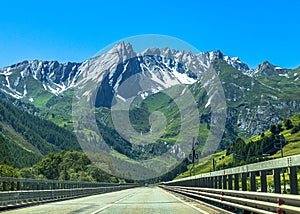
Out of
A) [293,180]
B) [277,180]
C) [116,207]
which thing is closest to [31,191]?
[116,207]

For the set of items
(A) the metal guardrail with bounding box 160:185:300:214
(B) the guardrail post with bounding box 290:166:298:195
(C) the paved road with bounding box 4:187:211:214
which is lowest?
(C) the paved road with bounding box 4:187:211:214

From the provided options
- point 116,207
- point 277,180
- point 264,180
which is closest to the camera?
point 277,180

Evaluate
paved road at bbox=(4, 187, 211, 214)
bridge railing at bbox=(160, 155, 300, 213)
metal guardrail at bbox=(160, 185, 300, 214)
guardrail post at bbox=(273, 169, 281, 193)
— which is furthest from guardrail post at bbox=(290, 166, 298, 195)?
paved road at bbox=(4, 187, 211, 214)

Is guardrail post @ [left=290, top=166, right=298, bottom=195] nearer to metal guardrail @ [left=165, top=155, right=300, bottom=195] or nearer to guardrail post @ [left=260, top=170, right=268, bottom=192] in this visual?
metal guardrail @ [left=165, top=155, right=300, bottom=195]

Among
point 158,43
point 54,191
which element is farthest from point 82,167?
point 54,191

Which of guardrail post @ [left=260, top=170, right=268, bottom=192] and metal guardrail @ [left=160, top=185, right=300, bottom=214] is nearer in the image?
metal guardrail @ [left=160, top=185, right=300, bottom=214]

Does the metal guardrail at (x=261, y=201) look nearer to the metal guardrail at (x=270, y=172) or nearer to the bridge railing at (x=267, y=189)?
the bridge railing at (x=267, y=189)

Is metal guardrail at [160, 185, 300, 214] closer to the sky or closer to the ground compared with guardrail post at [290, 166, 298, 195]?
closer to the ground

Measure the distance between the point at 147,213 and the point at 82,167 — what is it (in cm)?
13031

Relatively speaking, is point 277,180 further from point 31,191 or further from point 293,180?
point 31,191

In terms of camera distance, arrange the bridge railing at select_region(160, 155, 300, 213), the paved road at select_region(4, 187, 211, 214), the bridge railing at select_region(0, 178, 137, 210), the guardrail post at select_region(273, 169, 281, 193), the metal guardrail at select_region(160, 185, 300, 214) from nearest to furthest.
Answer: the metal guardrail at select_region(160, 185, 300, 214) → the bridge railing at select_region(160, 155, 300, 213) → the guardrail post at select_region(273, 169, 281, 193) → the paved road at select_region(4, 187, 211, 214) → the bridge railing at select_region(0, 178, 137, 210)

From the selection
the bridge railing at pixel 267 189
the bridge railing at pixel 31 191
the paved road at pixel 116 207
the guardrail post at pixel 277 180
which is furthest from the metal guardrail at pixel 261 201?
the bridge railing at pixel 31 191

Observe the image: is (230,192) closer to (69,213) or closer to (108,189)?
(69,213)

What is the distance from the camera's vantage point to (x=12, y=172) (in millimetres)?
102375
